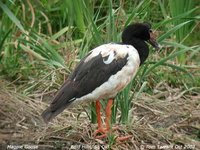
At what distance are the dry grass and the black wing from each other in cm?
36

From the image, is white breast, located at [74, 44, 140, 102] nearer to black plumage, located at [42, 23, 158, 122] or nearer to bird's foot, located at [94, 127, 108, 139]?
black plumage, located at [42, 23, 158, 122]

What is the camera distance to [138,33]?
6.25 metres


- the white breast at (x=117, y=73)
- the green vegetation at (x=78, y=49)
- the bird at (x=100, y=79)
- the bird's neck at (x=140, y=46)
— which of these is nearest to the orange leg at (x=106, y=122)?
the bird at (x=100, y=79)

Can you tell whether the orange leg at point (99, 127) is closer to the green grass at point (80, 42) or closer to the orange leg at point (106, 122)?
the orange leg at point (106, 122)

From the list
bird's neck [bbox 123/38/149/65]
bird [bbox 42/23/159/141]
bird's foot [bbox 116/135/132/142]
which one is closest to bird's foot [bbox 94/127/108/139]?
bird [bbox 42/23/159/141]

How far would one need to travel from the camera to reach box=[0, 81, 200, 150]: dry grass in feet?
19.9

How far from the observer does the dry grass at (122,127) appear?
606cm

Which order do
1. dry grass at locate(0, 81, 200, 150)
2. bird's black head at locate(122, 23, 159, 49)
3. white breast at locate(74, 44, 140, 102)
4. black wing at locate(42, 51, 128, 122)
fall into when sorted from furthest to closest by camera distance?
bird's black head at locate(122, 23, 159, 49) < dry grass at locate(0, 81, 200, 150) < white breast at locate(74, 44, 140, 102) < black wing at locate(42, 51, 128, 122)

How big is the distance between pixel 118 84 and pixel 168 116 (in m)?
1.09

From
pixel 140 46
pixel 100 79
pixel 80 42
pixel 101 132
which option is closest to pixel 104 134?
pixel 101 132

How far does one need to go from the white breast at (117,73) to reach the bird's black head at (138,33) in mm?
110

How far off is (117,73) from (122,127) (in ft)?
1.65

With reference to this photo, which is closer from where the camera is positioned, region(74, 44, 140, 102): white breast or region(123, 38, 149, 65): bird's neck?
region(74, 44, 140, 102): white breast

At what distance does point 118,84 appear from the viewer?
5.96 m
